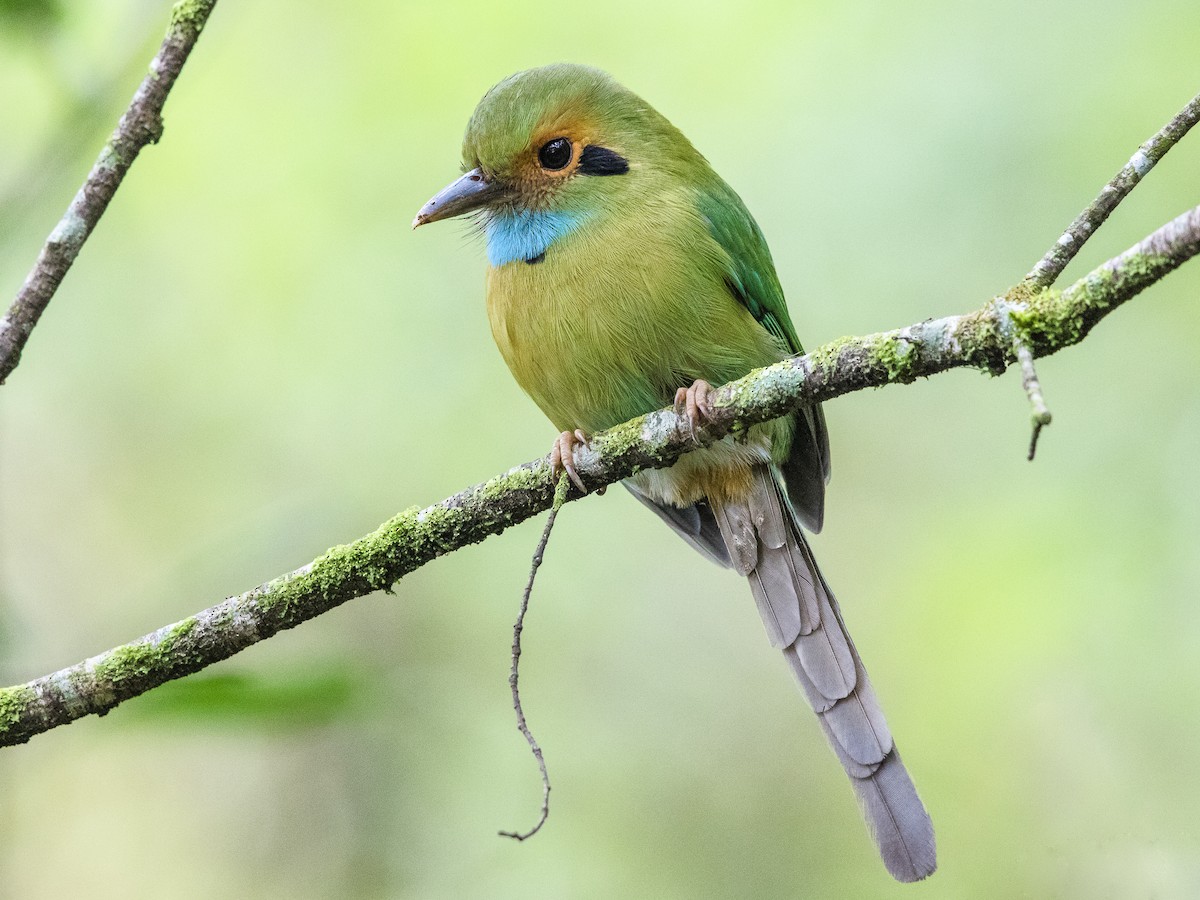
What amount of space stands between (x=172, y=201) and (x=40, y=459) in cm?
151

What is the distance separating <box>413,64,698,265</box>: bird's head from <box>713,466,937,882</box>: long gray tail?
3.17 feet

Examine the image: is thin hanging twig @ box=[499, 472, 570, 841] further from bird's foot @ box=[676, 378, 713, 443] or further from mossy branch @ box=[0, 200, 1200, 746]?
bird's foot @ box=[676, 378, 713, 443]

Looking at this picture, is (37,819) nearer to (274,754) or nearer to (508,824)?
(274,754)

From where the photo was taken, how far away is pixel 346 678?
7.53 feet

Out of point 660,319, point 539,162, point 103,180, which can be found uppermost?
point 103,180

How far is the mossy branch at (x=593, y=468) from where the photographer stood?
6.78 ft

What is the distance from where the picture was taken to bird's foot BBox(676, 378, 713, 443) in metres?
2.76

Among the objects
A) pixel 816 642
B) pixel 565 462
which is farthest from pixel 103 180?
pixel 816 642

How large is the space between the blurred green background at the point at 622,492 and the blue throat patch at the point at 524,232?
2160 mm

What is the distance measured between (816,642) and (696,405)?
3.95ft

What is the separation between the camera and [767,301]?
3633 mm

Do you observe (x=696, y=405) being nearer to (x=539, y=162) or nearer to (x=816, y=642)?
(x=539, y=162)

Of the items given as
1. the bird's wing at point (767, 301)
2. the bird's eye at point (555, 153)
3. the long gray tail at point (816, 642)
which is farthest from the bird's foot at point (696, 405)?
the bird's eye at point (555, 153)

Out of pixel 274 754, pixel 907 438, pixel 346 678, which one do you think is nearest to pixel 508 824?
pixel 274 754
